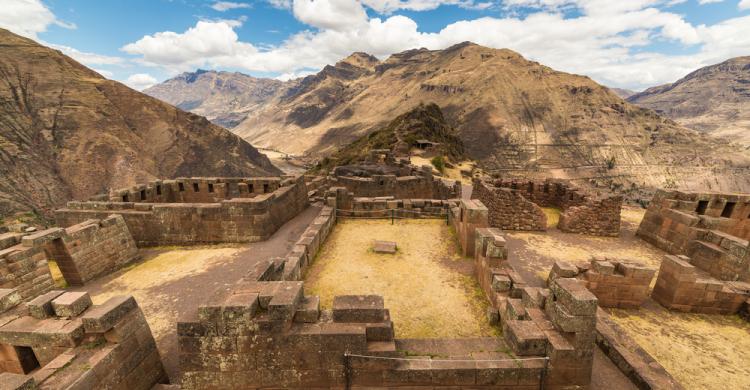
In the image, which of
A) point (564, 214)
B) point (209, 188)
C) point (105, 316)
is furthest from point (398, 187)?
point (105, 316)

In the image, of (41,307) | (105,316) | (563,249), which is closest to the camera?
(105,316)

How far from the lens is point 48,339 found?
607 centimetres

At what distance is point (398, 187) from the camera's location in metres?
21.3

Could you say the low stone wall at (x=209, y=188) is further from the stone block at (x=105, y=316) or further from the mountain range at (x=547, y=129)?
the mountain range at (x=547, y=129)

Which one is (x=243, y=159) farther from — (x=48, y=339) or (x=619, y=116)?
(x=619, y=116)

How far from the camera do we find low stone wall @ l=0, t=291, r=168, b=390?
5895 millimetres

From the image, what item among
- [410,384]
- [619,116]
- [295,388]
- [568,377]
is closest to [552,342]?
[568,377]

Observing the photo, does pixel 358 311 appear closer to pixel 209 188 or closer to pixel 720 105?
pixel 209 188

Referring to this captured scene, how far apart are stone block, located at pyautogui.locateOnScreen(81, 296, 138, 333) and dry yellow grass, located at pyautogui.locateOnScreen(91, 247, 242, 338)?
93.8 inches

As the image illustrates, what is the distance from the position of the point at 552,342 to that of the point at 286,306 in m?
5.38

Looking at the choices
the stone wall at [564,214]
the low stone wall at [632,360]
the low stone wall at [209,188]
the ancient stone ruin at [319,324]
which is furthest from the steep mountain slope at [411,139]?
the low stone wall at [632,360]

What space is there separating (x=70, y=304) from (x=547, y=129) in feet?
379

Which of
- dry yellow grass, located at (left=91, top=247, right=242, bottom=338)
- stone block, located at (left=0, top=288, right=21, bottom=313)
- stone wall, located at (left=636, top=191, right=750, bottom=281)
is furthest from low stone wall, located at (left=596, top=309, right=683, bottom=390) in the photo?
stone block, located at (left=0, top=288, right=21, bottom=313)

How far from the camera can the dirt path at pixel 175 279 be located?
884 centimetres
